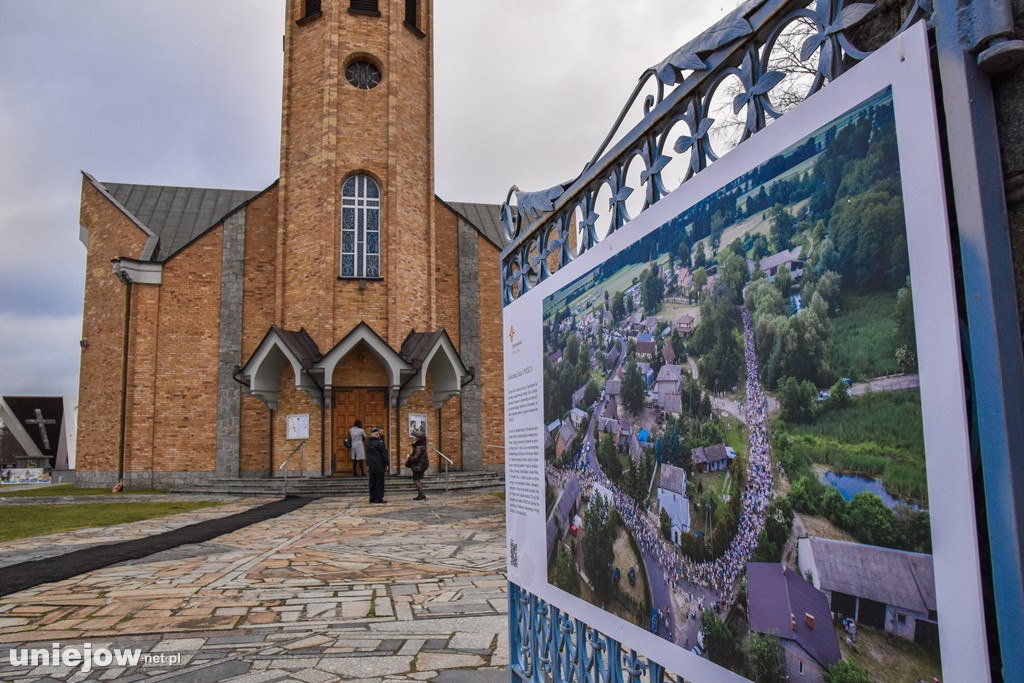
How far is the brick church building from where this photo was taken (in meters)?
19.9

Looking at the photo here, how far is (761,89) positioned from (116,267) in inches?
913

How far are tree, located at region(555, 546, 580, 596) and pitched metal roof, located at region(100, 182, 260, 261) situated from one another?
25.7 m

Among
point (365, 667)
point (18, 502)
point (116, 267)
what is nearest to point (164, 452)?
point (18, 502)

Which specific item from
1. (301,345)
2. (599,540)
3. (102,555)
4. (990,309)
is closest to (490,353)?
(301,345)

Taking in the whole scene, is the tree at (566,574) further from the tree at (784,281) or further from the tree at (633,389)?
the tree at (784,281)

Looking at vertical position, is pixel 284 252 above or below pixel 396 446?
above

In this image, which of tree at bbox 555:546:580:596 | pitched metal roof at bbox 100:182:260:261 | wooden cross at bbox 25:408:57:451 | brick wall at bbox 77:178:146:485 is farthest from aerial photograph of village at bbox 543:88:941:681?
wooden cross at bbox 25:408:57:451

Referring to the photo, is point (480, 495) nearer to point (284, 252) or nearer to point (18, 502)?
point (284, 252)

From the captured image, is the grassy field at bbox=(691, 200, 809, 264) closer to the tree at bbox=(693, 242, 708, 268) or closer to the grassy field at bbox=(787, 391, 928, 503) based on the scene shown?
the tree at bbox=(693, 242, 708, 268)

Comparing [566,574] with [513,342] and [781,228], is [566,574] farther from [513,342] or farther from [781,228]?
[781,228]

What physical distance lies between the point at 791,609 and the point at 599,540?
984mm

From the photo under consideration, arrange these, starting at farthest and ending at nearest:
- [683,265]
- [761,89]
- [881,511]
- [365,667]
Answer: [365,667]
[683,265]
[761,89]
[881,511]

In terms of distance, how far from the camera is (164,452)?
844 inches

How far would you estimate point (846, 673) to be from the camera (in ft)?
5.02
